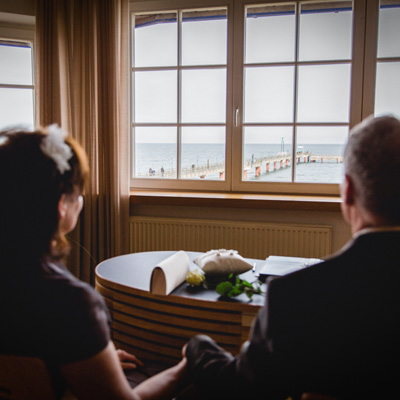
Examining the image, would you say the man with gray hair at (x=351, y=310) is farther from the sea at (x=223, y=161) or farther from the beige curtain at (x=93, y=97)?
the beige curtain at (x=93, y=97)

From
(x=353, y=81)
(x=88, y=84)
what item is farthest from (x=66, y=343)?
(x=353, y=81)

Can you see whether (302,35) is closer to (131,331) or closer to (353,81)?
(353,81)

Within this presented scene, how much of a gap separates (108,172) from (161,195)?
432 millimetres

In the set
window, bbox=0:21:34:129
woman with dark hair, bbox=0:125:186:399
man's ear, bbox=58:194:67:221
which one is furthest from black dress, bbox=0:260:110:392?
window, bbox=0:21:34:129

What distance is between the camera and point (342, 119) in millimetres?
2939

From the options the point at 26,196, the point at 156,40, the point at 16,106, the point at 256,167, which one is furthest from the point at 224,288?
the point at 16,106

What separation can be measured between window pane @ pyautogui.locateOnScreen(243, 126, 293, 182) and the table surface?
47.4 inches

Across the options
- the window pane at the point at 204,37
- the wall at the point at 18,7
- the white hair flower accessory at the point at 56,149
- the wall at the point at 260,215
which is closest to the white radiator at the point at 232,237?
the wall at the point at 260,215

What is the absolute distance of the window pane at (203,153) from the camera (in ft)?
10.4

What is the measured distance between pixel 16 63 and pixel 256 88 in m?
1.97

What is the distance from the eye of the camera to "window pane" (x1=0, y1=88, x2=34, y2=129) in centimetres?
336

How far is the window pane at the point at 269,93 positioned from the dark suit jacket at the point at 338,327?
2.35m

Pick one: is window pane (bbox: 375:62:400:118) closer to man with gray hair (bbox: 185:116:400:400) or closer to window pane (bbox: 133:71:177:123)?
window pane (bbox: 133:71:177:123)

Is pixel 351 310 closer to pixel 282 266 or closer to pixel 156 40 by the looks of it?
pixel 282 266
